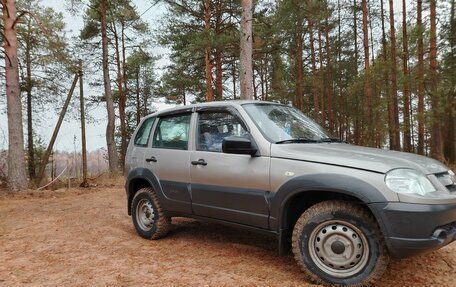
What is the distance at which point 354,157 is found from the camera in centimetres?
315

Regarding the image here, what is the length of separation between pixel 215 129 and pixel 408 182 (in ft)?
7.56

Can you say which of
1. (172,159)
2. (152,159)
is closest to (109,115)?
(152,159)

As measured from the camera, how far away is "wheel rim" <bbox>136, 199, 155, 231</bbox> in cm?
496

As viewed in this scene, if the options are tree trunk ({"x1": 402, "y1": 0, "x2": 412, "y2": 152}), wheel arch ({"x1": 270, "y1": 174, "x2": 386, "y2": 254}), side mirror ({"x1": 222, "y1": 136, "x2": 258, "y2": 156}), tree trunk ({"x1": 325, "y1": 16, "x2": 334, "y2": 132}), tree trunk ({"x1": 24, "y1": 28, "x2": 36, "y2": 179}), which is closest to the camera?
wheel arch ({"x1": 270, "y1": 174, "x2": 386, "y2": 254})

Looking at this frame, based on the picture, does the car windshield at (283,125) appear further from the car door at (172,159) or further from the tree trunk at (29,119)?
the tree trunk at (29,119)

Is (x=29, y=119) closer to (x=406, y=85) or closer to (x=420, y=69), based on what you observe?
(x=406, y=85)

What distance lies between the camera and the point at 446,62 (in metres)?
15.9

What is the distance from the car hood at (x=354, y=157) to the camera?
9.76 ft

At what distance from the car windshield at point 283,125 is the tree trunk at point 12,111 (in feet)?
31.5

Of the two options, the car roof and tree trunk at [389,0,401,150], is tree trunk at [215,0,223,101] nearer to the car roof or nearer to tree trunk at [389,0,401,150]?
tree trunk at [389,0,401,150]

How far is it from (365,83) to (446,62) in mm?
4483

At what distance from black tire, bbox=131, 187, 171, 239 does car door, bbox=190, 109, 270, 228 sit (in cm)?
79

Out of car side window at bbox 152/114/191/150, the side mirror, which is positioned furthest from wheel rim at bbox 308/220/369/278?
car side window at bbox 152/114/191/150

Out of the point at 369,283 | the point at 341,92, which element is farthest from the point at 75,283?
the point at 341,92
